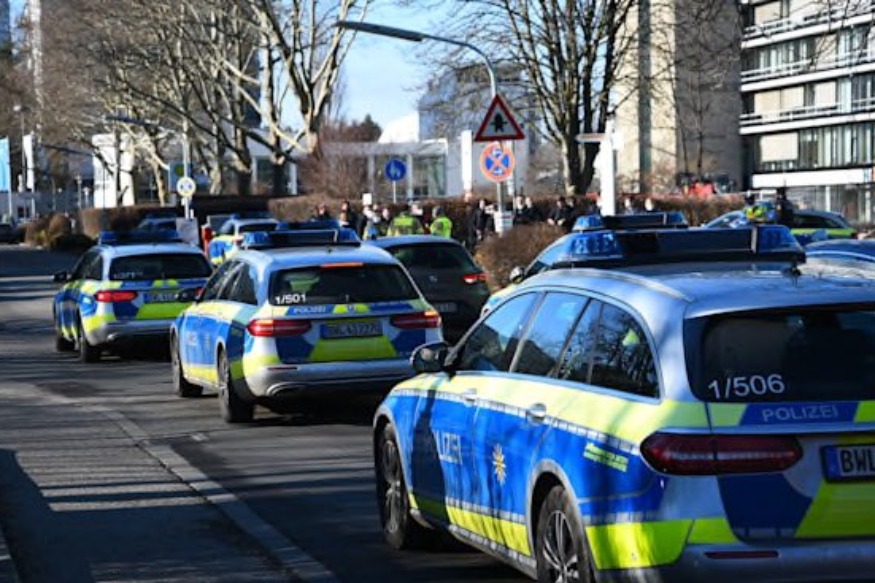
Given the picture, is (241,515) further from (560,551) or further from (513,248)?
(513,248)

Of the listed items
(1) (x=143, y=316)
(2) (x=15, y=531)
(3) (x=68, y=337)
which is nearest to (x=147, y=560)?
Result: (2) (x=15, y=531)

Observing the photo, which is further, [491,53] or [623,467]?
[491,53]

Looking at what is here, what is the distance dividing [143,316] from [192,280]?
811 mm

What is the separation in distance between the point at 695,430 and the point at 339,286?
866cm

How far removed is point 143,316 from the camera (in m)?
21.6

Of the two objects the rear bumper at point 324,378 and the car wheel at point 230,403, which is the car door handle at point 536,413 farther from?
the car wheel at point 230,403

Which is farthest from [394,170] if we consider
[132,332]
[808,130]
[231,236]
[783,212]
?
[808,130]

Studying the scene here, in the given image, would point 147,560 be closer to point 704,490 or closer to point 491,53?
point 704,490

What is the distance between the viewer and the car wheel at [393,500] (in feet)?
28.3

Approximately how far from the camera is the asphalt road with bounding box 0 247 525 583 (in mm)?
8523

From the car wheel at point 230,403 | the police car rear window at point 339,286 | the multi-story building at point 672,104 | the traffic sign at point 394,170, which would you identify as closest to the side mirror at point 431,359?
the police car rear window at point 339,286

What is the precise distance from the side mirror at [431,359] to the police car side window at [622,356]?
5.39ft

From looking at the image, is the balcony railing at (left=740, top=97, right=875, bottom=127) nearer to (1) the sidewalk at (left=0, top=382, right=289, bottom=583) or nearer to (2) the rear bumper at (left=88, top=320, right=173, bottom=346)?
(2) the rear bumper at (left=88, top=320, right=173, bottom=346)

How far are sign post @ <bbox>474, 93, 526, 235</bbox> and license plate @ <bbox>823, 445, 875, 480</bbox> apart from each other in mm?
16905
